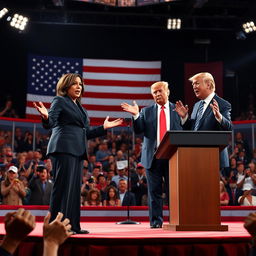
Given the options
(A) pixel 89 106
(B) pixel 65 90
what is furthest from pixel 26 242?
(A) pixel 89 106

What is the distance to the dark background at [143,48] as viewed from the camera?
15.4 m

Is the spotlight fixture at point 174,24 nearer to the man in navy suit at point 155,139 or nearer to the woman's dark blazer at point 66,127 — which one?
the man in navy suit at point 155,139

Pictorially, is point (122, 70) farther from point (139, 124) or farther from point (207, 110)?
point (207, 110)

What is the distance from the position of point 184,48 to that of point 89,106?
423 centimetres

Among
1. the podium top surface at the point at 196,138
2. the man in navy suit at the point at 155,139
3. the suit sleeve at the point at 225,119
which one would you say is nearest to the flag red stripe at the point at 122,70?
the man in navy suit at the point at 155,139

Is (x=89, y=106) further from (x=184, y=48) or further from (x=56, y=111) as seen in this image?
(x=56, y=111)

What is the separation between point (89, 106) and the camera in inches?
566

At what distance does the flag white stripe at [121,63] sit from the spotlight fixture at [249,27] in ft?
9.13

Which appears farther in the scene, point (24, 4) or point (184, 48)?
point (184, 48)

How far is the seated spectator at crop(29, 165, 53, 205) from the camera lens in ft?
24.5

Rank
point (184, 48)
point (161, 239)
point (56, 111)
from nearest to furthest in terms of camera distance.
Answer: point (161, 239) → point (56, 111) → point (184, 48)

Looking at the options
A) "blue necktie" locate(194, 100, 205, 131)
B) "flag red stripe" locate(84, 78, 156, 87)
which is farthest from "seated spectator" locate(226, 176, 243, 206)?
"flag red stripe" locate(84, 78, 156, 87)

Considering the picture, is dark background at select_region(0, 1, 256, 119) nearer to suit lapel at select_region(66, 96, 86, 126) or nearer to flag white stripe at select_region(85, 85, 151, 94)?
flag white stripe at select_region(85, 85, 151, 94)

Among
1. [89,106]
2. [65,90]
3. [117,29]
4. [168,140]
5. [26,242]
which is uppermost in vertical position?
[117,29]
